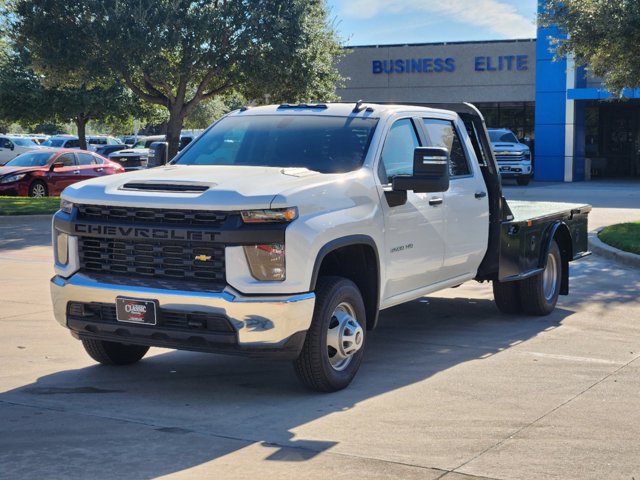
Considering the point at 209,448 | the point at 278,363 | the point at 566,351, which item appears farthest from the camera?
the point at 566,351

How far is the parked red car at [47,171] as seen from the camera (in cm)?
2555

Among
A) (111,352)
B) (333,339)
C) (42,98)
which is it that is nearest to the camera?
(333,339)

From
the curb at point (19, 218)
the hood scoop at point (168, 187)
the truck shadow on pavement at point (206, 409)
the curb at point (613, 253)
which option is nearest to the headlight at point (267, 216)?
the hood scoop at point (168, 187)

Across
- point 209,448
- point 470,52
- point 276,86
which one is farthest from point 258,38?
point 209,448

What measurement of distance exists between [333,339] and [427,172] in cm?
143

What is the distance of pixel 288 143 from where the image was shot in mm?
7848

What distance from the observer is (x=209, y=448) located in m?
5.64

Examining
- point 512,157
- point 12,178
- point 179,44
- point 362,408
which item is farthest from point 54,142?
point 362,408

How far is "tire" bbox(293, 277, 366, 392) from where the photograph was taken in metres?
6.65

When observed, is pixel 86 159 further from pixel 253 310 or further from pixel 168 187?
pixel 253 310

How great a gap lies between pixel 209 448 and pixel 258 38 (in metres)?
24.4

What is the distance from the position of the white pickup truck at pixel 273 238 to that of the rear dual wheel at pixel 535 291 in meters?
1.38

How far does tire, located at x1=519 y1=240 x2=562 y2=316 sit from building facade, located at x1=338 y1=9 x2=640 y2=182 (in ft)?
96.8

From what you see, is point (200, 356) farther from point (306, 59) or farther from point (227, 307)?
point (306, 59)
